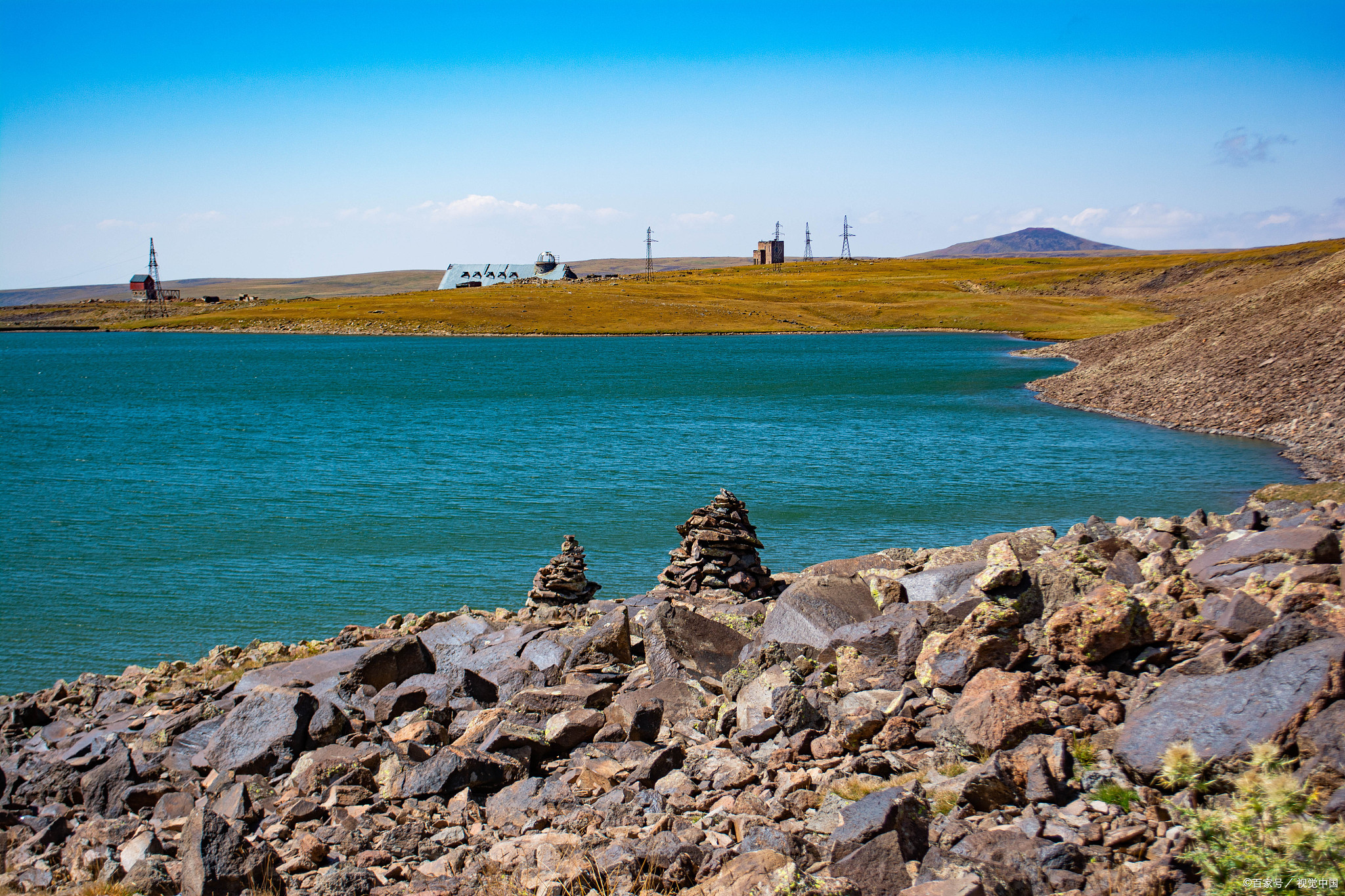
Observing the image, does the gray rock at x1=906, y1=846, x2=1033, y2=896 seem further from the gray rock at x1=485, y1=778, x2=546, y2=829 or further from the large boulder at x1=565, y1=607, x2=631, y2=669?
the large boulder at x1=565, y1=607, x2=631, y2=669

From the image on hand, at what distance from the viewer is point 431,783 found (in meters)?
8.21

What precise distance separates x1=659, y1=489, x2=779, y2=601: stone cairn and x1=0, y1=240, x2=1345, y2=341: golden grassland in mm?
110826

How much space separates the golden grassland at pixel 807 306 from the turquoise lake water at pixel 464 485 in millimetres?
65073

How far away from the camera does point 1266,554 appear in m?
9.44

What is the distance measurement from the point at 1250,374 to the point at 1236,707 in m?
49.8

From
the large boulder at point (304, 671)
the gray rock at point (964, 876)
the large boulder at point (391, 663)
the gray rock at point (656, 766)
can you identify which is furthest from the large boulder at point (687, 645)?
the gray rock at point (964, 876)

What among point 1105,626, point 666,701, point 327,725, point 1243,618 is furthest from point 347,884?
point 1243,618

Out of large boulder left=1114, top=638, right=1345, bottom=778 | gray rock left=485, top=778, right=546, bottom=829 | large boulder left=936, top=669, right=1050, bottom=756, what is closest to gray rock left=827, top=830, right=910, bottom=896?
large boulder left=936, top=669, right=1050, bottom=756

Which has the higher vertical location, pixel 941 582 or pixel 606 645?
pixel 941 582

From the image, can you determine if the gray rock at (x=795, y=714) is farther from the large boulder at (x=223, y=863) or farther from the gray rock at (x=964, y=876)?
the large boulder at (x=223, y=863)

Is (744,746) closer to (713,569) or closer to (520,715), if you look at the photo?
(520,715)

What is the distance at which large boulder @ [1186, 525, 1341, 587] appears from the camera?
916cm

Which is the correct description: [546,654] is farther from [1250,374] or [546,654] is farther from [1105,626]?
[1250,374]

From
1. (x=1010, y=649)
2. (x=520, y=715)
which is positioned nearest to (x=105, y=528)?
(x=520, y=715)
